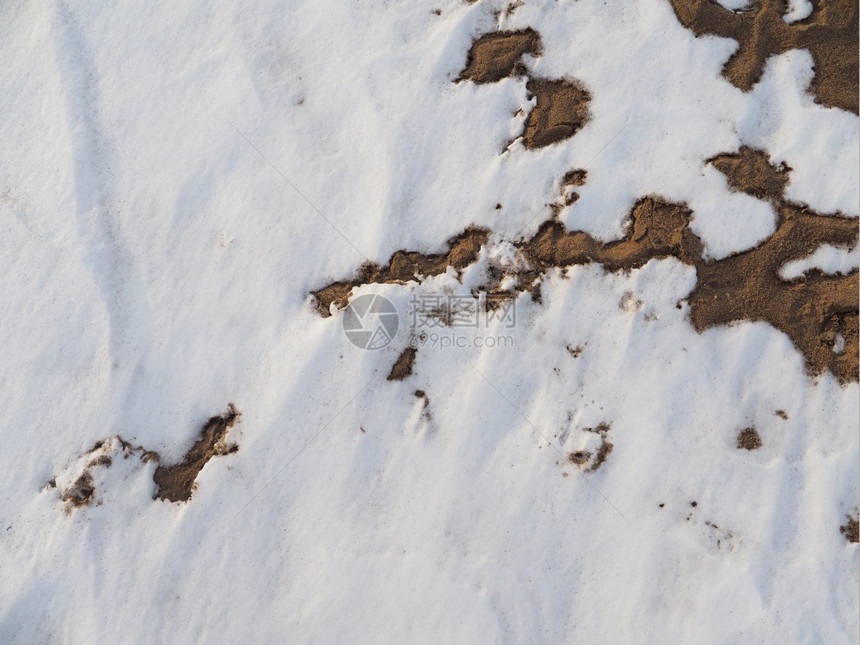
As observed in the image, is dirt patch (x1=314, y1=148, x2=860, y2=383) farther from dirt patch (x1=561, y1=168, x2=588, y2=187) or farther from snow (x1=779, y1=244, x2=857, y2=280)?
dirt patch (x1=561, y1=168, x2=588, y2=187)

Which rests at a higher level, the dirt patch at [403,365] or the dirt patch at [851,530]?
the dirt patch at [403,365]

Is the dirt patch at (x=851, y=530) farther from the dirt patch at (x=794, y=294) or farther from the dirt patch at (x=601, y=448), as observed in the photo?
the dirt patch at (x=601, y=448)

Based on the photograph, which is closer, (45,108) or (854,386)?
(854,386)

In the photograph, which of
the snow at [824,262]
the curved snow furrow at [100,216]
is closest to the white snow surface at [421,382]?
the curved snow furrow at [100,216]

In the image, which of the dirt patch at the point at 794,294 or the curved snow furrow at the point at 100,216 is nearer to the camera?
the dirt patch at the point at 794,294

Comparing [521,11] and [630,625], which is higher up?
[521,11]

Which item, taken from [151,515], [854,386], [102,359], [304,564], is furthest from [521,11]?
[151,515]

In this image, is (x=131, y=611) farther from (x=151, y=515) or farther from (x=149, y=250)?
(x=149, y=250)
